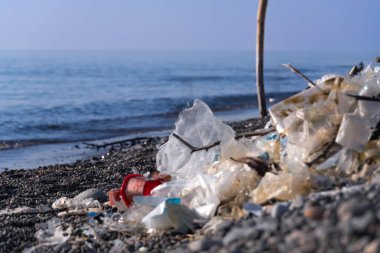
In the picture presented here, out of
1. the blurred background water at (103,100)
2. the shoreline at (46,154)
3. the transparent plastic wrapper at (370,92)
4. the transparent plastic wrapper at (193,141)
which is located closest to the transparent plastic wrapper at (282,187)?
the transparent plastic wrapper at (370,92)

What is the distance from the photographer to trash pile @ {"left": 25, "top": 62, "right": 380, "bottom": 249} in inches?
142

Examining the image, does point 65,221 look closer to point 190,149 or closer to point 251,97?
point 190,149

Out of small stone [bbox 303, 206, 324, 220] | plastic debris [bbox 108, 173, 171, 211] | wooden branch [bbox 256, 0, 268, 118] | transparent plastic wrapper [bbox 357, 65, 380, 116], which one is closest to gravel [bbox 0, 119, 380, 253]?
small stone [bbox 303, 206, 324, 220]

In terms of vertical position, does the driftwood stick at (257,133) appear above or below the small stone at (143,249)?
above

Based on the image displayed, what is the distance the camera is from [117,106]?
19797 mm

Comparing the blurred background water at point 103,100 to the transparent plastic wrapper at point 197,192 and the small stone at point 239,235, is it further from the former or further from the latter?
the small stone at point 239,235

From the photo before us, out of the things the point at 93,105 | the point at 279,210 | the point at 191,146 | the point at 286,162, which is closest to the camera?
the point at 279,210

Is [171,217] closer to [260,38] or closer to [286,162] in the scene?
[286,162]

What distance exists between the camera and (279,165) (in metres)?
3.88

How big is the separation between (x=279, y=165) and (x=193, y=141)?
0.97m

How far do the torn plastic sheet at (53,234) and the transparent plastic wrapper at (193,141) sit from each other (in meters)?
0.88

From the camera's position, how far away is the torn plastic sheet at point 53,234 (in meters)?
3.88

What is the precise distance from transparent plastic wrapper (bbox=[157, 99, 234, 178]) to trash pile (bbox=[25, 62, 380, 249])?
0.03 m

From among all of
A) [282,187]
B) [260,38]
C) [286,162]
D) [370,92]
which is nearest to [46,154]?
[260,38]
